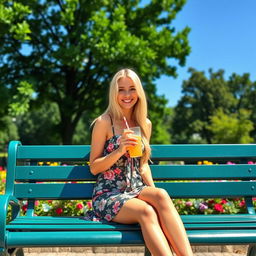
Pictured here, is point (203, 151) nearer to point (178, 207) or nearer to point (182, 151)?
point (182, 151)

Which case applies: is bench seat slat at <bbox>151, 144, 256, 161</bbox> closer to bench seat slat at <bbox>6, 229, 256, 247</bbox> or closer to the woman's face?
the woman's face

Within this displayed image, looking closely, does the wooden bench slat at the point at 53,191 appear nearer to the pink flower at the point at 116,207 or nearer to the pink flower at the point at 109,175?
the pink flower at the point at 109,175

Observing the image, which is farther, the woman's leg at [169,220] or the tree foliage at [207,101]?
the tree foliage at [207,101]

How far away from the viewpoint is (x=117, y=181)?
2627 millimetres

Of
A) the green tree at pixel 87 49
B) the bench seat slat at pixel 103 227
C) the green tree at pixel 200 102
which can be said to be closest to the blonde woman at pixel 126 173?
the bench seat slat at pixel 103 227

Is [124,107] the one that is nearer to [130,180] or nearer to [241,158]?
[130,180]

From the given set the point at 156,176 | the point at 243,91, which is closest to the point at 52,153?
the point at 156,176

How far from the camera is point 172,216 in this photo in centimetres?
214

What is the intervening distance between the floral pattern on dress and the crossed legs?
161 millimetres

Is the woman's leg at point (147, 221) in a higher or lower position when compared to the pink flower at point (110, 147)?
lower

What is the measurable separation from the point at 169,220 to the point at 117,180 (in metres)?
0.63

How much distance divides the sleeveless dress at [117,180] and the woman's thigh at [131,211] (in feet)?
0.49

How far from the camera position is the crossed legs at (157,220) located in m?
2.00

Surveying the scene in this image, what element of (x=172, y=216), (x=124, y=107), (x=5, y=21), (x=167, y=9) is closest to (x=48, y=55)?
(x=5, y=21)
